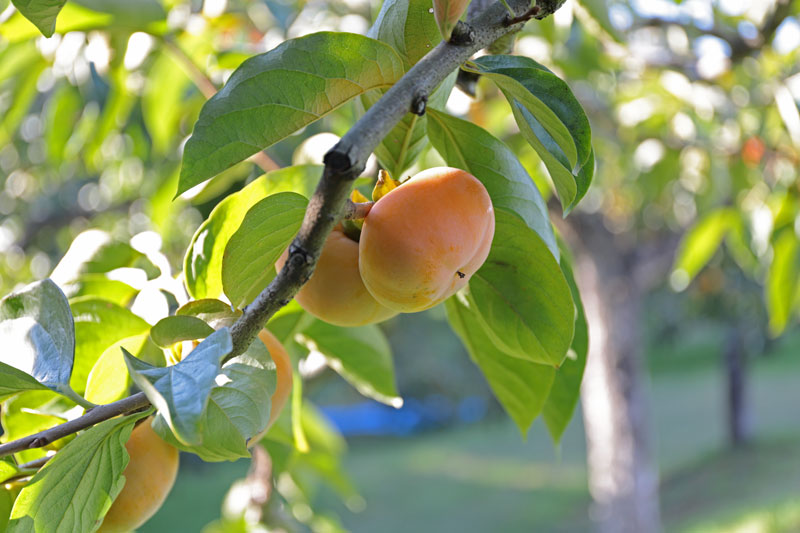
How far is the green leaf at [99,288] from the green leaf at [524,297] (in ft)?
0.81

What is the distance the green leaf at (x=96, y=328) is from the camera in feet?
1.45

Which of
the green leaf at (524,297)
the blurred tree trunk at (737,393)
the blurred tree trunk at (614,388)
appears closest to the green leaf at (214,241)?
the green leaf at (524,297)

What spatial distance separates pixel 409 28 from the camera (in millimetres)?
367

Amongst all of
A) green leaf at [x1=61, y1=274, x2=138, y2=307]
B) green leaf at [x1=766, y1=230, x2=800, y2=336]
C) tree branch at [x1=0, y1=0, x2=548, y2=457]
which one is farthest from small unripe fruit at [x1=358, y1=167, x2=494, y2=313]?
green leaf at [x1=766, y1=230, x2=800, y2=336]

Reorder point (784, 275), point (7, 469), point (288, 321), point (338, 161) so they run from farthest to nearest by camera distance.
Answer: point (784, 275) → point (288, 321) → point (7, 469) → point (338, 161)

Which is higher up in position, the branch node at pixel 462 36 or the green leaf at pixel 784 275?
the branch node at pixel 462 36

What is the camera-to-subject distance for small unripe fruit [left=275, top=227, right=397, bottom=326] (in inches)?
14.4

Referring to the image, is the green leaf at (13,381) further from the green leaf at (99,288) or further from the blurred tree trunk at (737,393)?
the blurred tree trunk at (737,393)

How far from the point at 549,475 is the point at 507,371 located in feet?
25.3

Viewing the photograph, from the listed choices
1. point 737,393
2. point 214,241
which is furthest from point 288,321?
point 737,393

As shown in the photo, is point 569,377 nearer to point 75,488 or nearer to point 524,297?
point 524,297

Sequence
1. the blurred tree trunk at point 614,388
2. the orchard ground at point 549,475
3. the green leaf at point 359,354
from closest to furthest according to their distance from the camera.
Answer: the green leaf at point 359,354, the blurred tree trunk at point 614,388, the orchard ground at point 549,475

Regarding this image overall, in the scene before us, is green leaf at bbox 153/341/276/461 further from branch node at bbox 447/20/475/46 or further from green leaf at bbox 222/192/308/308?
branch node at bbox 447/20/475/46

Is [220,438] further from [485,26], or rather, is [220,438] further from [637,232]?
[637,232]
